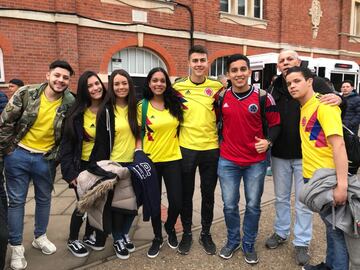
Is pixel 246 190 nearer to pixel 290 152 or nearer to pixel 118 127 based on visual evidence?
pixel 290 152

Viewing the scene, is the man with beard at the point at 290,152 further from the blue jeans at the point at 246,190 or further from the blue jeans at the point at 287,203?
the blue jeans at the point at 246,190

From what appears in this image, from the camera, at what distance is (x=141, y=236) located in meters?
3.70

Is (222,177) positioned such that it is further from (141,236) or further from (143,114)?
(141,236)

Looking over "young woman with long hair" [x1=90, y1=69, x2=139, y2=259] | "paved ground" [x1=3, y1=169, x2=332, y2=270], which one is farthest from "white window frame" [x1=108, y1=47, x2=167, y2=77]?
"young woman with long hair" [x1=90, y1=69, x2=139, y2=259]

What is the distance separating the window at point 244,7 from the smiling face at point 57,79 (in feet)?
30.0

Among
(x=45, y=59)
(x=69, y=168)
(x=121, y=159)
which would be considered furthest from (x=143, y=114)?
(x=45, y=59)

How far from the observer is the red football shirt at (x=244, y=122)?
113 inches

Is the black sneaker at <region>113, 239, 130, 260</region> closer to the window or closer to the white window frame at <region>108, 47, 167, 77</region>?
the white window frame at <region>108, 47, 167, 77</region>

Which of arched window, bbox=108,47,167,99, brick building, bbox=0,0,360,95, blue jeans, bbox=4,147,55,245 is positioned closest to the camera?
blue jeans, bbox=4,147,55,245

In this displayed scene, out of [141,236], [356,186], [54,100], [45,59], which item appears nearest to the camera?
[356,186]

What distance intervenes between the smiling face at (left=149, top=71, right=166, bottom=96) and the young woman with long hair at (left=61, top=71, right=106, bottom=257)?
1.66 ft

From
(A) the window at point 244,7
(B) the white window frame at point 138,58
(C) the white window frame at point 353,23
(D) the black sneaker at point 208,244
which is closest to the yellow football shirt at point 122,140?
(D) the black sneaker at point 208,244

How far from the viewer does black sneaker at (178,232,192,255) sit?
3.26 metres

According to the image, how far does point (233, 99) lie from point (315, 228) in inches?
81.6
